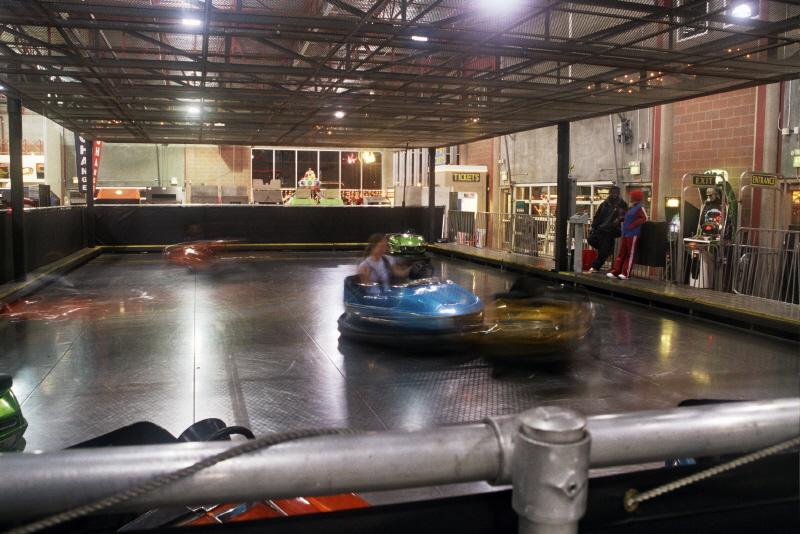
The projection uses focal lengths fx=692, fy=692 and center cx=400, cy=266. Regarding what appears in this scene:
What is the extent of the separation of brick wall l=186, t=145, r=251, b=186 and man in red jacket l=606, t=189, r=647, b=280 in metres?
21.5

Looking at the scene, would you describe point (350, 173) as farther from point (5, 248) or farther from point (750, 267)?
point (750, 267)

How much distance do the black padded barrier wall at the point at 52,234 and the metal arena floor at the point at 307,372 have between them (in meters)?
3.76

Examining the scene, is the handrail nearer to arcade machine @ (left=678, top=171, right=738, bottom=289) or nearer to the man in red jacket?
arcade machine @ (left=678, top=171, right=738, bottom=289)

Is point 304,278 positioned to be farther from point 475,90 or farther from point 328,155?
point 328,155

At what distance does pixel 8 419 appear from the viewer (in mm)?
2416

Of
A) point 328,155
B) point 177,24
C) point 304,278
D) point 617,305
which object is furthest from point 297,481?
point 328,155

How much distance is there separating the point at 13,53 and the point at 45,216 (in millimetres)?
6758

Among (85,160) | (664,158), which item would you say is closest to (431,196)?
(664,158)

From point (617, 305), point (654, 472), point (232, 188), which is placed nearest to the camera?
point (654, 472)

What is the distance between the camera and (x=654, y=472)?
127 centimetres

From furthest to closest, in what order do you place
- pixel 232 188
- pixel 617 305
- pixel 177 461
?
pixel 232 188
pixel 617 305
pixel 177 461

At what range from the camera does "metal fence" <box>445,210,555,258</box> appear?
1675cm

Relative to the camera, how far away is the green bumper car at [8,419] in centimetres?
239

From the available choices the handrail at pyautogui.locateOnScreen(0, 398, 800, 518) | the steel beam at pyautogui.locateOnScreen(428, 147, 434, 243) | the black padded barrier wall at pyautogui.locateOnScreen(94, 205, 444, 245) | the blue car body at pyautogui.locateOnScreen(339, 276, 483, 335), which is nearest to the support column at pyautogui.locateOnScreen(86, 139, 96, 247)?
the black padded barrier wall at pyautogui.locateOnScreen(94, 205, 444, 245)
